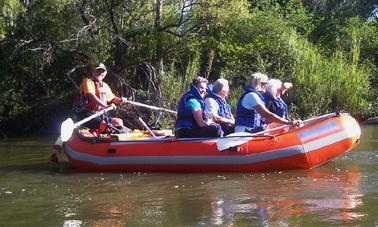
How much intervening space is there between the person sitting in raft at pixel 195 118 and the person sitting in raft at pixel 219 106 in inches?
4.1

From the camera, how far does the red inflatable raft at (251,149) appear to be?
755cm

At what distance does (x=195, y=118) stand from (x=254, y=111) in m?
0.76


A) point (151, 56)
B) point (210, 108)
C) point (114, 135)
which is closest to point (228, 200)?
point (210, 108)

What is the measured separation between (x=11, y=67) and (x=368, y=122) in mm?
8856

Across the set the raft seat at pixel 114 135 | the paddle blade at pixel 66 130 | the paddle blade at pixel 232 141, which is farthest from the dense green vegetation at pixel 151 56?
the paddle blade at pixel 232 141

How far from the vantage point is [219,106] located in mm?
8562

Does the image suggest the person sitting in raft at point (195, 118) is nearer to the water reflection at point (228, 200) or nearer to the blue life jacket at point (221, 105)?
the blue life jacket at point (221, 105)

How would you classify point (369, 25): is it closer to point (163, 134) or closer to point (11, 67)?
point (11, 67)

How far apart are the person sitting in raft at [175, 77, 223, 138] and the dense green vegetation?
537 cm

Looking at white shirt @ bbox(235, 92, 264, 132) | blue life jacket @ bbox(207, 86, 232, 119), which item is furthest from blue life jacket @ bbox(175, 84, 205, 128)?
white shirt @ bbox(235, 92, 264, 132)

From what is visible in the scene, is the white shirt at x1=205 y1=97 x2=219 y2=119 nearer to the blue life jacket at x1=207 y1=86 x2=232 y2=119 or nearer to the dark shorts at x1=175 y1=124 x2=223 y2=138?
the blue life jacket at x1=207 y1=86 x2=232 y2=119

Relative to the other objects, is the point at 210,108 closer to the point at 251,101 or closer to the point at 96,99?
the point at 251,101

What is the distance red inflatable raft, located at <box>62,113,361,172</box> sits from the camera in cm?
755

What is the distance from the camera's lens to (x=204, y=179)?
7.42 m
